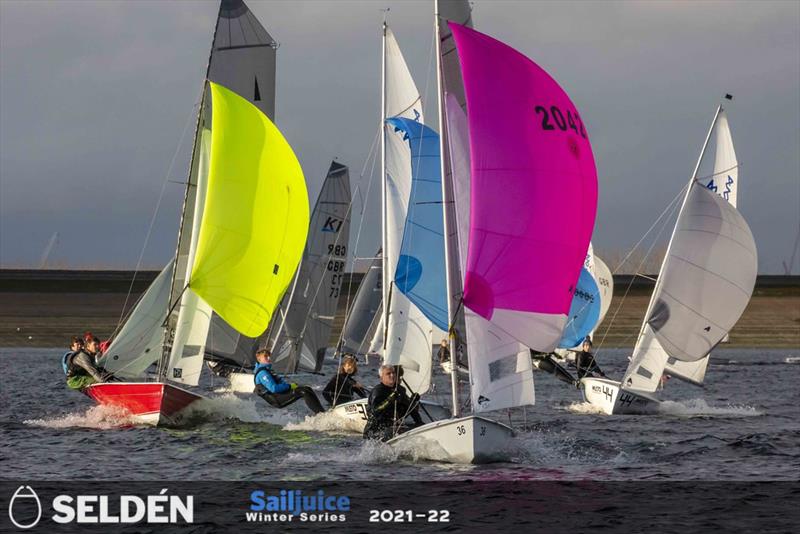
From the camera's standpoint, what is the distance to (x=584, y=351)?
32062mm

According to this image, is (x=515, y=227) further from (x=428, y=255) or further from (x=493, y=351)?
(x=428, y=255)

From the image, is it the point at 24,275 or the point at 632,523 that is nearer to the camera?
the point at 632,523

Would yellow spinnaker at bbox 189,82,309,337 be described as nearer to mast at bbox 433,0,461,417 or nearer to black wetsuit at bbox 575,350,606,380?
mast at bbox 433,0,461,417

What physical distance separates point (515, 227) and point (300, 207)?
8.61m

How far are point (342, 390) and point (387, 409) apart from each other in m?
5.15

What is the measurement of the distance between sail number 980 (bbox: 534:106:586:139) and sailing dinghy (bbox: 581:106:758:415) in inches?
432

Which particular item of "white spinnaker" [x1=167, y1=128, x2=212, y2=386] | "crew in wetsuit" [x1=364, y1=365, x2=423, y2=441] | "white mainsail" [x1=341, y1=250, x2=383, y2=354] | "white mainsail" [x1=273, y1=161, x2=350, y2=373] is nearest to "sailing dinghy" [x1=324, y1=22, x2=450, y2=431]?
"crew in wetsuit" [x1=364, y1=365, x2=423, y2=441]

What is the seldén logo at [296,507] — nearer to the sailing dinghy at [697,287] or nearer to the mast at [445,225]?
the mast at [445,225]

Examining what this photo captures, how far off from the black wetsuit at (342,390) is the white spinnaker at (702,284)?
26.2 feet

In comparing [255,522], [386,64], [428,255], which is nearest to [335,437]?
[428,255]

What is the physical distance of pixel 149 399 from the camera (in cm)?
2284

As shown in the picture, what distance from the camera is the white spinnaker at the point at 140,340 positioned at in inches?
987

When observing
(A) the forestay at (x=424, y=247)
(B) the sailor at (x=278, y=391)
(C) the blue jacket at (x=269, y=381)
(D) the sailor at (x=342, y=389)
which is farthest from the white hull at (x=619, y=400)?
(C) the blue jacket at (x=269, y=381)

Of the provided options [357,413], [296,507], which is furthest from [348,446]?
[296,507]
